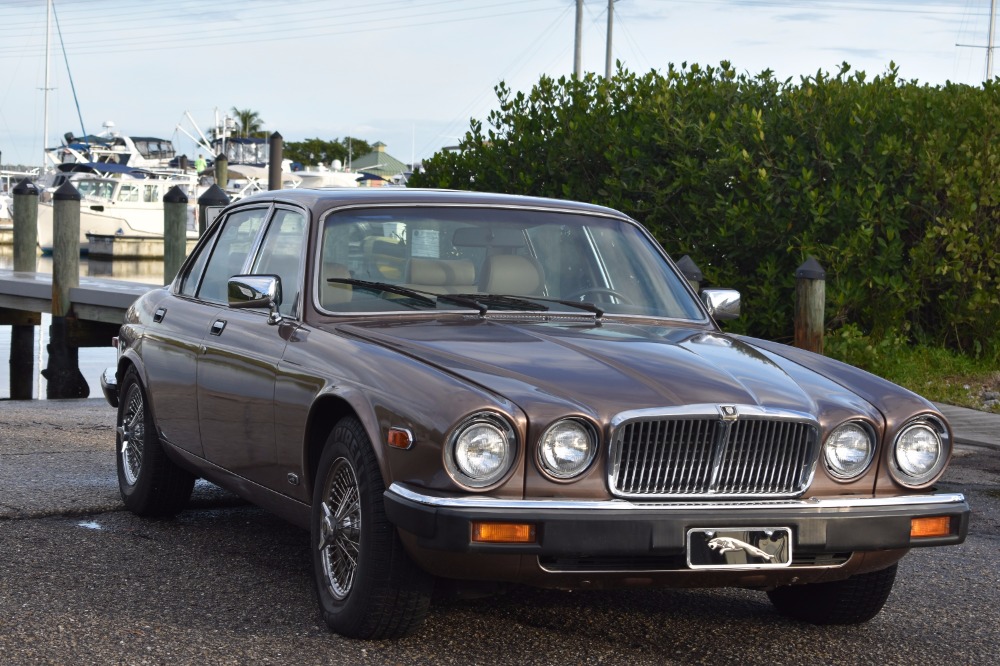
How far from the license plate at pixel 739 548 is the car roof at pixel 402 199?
2.09m

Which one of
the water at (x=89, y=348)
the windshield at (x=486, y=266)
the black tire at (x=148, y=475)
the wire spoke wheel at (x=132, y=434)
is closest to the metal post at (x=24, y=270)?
the water at (x=89, y=348)

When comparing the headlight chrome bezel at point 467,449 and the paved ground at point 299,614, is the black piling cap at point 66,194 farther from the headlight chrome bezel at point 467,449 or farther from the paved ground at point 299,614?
the headlight chrome bezel at point 467,449

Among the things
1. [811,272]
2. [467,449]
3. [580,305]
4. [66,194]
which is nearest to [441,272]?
[580,305]

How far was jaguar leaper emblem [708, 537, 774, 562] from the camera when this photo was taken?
4.34 m

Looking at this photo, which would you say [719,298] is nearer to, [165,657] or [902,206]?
[165,657]

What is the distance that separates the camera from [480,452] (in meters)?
4.28

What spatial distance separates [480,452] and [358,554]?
628 mm

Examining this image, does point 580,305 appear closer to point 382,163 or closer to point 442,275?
point 442,275

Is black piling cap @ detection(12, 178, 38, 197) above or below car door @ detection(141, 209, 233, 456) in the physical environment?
above

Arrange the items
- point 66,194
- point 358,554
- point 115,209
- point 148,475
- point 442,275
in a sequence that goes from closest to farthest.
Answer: point 358,554 → point 442,275 → point 148,475 → point 66,194 → point 115,209

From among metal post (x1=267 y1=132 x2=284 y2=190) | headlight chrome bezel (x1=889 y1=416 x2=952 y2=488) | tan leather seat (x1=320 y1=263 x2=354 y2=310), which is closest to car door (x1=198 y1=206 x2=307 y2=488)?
tan leather seat (x1=320 y1=263 x2=354 y2=310)

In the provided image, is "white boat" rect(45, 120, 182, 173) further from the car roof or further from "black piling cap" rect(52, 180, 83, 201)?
the car roof

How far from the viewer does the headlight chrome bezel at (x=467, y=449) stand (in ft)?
14.0

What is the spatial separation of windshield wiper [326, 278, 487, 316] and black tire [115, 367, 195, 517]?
A: 1.65 meters
